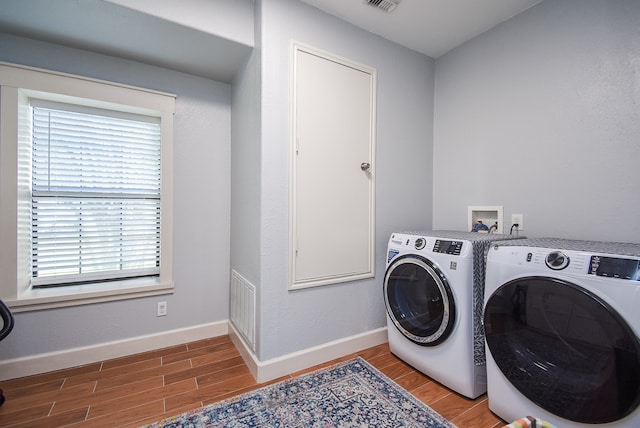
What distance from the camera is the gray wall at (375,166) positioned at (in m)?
1.71

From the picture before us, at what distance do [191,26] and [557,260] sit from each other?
7.46 ft

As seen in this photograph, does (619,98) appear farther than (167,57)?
No

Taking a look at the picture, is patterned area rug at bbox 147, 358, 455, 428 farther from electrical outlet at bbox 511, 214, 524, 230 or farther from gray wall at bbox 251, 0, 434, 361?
electrical outlet at bbox 511, 214, 524, 230

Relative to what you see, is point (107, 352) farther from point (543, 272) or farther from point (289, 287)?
point (543, 272)

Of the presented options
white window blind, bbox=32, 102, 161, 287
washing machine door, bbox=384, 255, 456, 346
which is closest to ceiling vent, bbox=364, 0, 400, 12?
washing machine door, bbox=384, 255, 456, 346

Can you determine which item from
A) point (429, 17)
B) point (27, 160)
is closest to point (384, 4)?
point (429, 17)

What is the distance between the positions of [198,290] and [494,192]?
8.16 feet

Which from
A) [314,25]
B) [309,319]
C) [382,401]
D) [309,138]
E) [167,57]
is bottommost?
[382,401]

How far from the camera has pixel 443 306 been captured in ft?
5.07

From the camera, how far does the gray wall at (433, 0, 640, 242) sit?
4.84 ft

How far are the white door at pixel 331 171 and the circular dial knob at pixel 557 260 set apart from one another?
1.12 meters

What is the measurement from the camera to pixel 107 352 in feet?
6.31

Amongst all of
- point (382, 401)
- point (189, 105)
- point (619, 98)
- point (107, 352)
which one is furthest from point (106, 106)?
point (619, 98)

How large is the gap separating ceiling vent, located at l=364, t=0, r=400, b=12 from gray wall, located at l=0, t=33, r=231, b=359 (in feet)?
4.34
